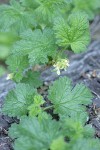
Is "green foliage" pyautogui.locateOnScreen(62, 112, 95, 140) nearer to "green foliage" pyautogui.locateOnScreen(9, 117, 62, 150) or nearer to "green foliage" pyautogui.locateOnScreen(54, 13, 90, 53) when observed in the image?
"green foliage" pyautogui.locateOnScreen(9, 117, 62, 150)

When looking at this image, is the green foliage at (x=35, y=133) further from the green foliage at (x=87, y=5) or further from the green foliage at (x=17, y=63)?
the green foliage at (x=87, y=5)

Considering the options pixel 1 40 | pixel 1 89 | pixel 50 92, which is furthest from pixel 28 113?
pixel 1 40

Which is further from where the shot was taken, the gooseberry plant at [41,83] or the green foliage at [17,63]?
the green foliage at [17,63]

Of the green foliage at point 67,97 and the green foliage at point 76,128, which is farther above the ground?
the green foliage at point 67,97

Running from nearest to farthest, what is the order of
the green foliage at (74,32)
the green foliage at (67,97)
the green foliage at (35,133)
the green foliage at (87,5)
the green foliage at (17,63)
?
the green foliage at (35,133) → the green foliage at (67,97) → the green foliage at (74,32) → the green foliage at (17,63) → the green foliage at (87,5)

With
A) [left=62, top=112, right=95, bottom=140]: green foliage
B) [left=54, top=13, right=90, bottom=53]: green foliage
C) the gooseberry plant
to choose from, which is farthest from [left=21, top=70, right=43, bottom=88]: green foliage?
[left=62, top=112, right=95, bottom=140]: green foliage

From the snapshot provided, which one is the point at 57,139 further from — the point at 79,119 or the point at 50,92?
the point at 50,92

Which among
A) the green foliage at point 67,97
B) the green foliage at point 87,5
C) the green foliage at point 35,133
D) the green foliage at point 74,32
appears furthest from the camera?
the green foliage at point 87,5

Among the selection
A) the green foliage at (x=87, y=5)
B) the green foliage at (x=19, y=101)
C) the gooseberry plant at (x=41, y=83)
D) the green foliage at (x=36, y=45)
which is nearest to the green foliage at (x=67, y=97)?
the gooseberry plant at (x=41, y=83)
